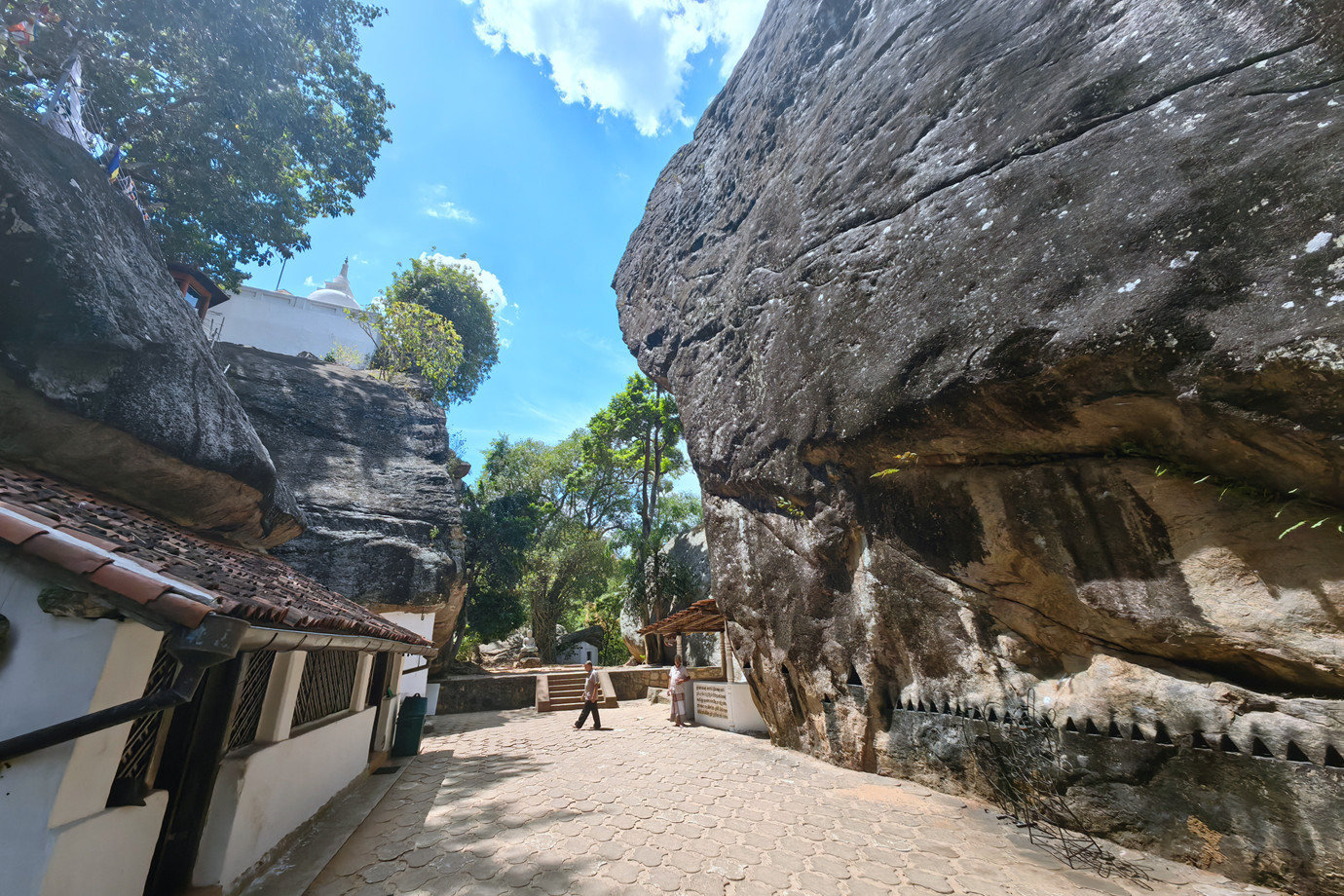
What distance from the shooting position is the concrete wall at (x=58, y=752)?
2.44 meters

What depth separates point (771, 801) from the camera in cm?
640

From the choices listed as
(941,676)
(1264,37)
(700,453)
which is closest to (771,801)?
(941,676)

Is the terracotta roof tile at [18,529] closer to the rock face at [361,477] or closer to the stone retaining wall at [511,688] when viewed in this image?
the rock face at [361,477]

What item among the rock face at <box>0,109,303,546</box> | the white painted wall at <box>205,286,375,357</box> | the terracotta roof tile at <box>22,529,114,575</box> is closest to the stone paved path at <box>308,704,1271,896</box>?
the terracotta roof tile at <box>22,529,114,575</box>

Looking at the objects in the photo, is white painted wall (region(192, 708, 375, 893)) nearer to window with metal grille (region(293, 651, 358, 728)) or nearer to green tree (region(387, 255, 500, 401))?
window with metal grille (region(293, 651, 358, 728))

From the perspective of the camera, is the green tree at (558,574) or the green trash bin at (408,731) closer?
the green trash bin at (408,731)

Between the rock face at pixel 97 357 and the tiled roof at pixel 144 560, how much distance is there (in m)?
0.53

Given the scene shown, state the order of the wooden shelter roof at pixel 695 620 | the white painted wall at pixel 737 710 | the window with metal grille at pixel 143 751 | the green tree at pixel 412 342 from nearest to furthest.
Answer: the window with metal grille at pixel 143 751, the white painted wall at pixel 737 710, the wooden shelter roof at pixel 695 620, the green tree at pixel 412 342

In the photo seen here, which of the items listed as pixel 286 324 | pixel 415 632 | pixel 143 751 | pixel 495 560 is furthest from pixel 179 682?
pixel 286 324

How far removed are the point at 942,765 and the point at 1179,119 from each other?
7.23 metres

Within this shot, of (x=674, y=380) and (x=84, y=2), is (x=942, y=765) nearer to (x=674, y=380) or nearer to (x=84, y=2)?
(x=674, y=380)

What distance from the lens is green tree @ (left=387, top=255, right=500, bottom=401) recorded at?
85.7ft

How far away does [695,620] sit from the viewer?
13.5 m

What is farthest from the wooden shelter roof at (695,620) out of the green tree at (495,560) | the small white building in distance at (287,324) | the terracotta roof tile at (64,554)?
the small white building in distance at (287,324)
